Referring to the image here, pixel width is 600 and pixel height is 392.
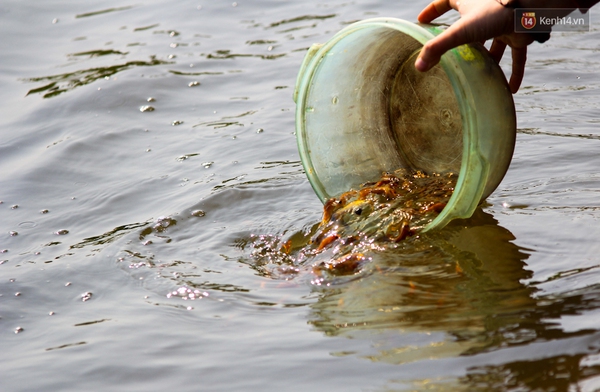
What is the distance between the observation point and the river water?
248cm

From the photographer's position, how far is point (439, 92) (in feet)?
12.5

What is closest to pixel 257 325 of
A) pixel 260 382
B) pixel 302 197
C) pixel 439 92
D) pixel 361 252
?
pixel 260 382

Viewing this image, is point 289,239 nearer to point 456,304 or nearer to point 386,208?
point 386,208

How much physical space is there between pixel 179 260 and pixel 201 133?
1.90 metres

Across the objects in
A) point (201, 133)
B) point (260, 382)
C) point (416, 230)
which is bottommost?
point (260, 382)

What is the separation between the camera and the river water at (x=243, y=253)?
97.7 inches

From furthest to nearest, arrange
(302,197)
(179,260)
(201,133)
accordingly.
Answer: (201,133) → (302,197) → (179,260)

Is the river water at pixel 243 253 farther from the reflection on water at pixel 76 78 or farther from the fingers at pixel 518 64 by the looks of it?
the fingers at pixel 518 64

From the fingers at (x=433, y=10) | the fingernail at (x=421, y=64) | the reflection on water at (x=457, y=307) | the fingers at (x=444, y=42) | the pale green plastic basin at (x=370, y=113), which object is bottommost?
the reflection on water at (x=457, y=307)

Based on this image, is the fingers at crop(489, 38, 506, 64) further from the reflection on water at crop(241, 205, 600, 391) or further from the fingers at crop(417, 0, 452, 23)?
the reflection on water at crop(241, 205, 600, 391)

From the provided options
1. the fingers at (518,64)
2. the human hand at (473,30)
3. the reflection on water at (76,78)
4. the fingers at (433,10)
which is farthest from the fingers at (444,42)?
the reflection on water at (76,78)

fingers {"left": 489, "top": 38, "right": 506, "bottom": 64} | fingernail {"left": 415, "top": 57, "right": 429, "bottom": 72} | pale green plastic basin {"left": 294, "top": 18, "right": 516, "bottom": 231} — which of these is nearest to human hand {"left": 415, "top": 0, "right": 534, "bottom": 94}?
fingernail {"left": 415, "top": 57, "right": 429, "bottom": 72}

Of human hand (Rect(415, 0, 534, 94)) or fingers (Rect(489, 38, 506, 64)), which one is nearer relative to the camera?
human hand (Rect(415, 0, 534, 94))

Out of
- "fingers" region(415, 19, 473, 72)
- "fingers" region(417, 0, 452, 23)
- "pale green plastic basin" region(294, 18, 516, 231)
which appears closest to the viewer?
"fingers" region(415, 19, 473, 72)
